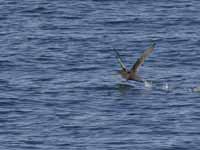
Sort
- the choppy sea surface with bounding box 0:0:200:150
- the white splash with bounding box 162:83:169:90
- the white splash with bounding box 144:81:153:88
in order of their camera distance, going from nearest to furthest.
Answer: the choppy sea surface with bounding box 0:0:200:150
the white splash with bounding box 162:83:169:90
the white splash with bounding box 144:81:153:88

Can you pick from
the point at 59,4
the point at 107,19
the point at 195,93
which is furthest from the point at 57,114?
the point at 59,4

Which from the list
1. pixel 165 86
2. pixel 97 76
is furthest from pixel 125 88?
pixel 97 76

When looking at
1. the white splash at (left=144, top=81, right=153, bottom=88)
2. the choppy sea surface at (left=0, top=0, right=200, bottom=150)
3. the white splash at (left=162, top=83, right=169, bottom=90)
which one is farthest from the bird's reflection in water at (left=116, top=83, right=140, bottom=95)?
the white splash at (left=162, top=83, right=169, bottom=90)

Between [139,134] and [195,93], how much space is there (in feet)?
27.8

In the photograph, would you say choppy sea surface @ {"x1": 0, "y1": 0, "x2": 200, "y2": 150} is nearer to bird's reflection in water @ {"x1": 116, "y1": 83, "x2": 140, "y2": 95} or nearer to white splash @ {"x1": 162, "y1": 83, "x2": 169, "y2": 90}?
bird's reflection in water @ {"x1": 116, "y1": 83, "x2": 140, "y2": 95}

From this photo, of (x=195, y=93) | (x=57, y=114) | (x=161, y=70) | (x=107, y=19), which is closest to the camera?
(x=57, y=114)

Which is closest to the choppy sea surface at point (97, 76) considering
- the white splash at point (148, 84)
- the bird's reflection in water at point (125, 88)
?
the bird's reflection in water at point (125, 88)

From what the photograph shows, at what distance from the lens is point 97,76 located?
7175 cm

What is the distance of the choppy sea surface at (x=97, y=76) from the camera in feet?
197

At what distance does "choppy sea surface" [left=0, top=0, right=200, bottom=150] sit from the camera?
60156 mm

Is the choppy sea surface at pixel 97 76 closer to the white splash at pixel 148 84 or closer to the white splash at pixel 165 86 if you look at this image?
the white splash at pixel 165 86

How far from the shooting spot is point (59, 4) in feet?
301

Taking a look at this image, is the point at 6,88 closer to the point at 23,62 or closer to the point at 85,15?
the point at 23,62

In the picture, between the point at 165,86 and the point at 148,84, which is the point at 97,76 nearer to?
the point at 148,84
